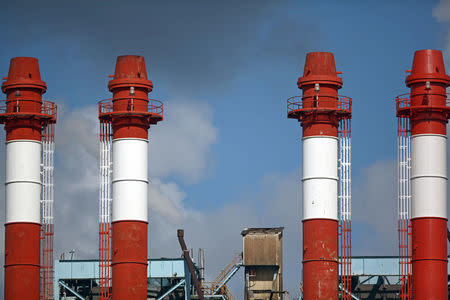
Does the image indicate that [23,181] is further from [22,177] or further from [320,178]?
[320,178]

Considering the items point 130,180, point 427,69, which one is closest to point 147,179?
point 130,180

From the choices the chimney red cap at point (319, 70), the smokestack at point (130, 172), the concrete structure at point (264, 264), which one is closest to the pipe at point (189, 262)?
the concrete structure at point (264, 264)

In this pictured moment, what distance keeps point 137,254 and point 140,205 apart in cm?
315

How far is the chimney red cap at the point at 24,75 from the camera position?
100000mm

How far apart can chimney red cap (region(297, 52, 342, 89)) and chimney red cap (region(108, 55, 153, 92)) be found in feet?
33.3

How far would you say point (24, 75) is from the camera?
330 ft

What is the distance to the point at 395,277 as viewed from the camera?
10931cm

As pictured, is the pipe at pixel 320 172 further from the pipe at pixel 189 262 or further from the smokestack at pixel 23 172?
the smokestack at pixel 23 172

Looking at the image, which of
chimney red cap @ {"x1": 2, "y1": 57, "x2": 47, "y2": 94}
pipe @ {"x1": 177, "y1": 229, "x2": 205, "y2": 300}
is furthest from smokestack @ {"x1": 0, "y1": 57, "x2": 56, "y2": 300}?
pipe @ {"x1": 177, "y1": 229, "x2": 205, "y2": 300}

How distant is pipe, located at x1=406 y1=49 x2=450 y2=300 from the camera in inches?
3627

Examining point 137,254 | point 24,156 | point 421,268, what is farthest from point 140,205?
point 421,268

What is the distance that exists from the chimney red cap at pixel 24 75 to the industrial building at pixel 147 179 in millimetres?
75

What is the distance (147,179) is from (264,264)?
13512 millimetres

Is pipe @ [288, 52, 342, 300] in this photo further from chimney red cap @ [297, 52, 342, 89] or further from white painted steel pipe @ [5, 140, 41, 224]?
white painted steel pipe @ [5, 140, 41, 224]
